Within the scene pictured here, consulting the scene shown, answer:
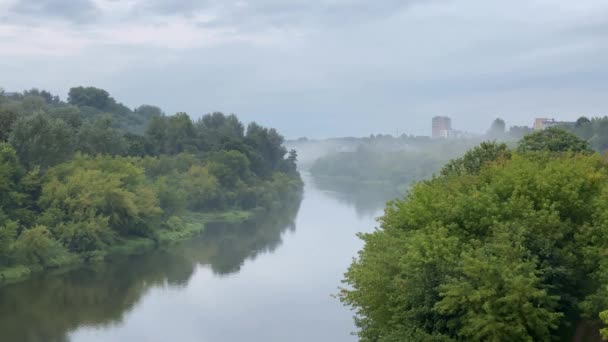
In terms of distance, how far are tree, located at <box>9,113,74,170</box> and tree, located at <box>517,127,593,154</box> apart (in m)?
25.0

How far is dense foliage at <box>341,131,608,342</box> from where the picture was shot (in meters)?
16.2

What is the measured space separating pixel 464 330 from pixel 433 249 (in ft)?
7.77

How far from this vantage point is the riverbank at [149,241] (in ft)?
119

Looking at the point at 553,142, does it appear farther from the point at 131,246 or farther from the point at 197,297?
the point at 131,246

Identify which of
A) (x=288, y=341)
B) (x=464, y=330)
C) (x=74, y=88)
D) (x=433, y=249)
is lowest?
(x=288, y=341)

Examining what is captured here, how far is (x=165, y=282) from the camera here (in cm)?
3769

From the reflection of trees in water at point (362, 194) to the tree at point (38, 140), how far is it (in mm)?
32356

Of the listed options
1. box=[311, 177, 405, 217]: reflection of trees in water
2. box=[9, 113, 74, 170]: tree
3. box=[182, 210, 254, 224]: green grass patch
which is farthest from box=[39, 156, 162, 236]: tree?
box=[311, 177, 405, 217]: reflection of trees in water

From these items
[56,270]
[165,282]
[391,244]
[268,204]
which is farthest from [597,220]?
[268,204]

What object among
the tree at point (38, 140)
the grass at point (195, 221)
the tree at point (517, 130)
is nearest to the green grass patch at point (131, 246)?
the grass at point (195, 221)

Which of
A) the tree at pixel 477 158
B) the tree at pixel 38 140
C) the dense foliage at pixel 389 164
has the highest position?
the tree at pixel 38 140

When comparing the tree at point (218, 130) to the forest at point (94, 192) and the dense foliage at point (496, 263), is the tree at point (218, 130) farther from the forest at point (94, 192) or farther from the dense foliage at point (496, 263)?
the dense foliage at point (496, 263)

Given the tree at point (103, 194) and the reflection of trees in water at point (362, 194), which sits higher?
the tree at point (103, 194)

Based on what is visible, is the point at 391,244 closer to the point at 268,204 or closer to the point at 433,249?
the point at 433,249
